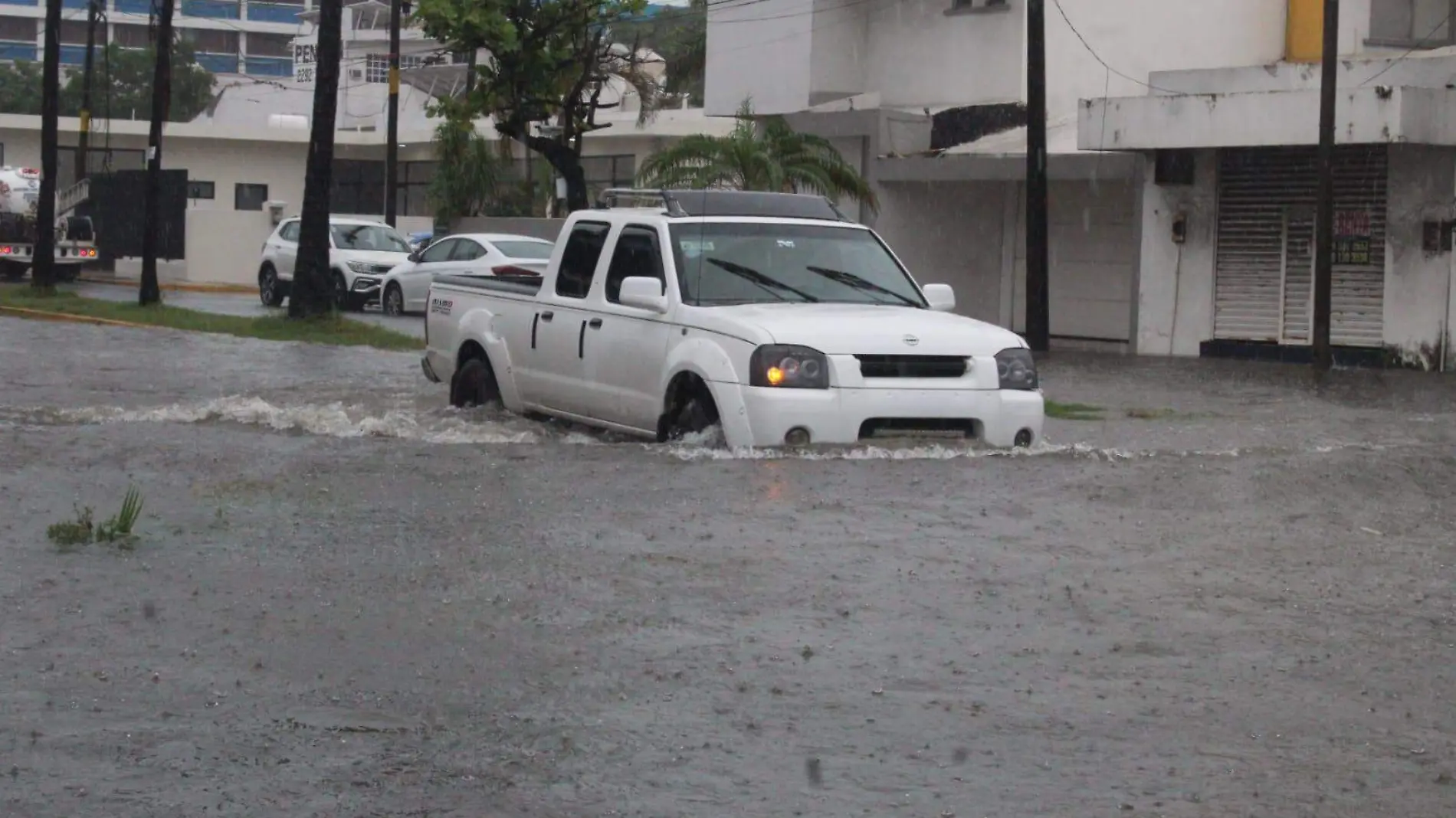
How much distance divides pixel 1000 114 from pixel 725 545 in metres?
22.4

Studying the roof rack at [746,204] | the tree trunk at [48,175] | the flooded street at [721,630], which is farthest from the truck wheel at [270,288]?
the roof rack at [746,204]

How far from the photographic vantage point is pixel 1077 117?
2802 cm

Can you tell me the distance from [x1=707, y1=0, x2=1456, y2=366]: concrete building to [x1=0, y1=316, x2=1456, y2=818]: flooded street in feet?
42.3

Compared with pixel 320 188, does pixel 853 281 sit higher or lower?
lower

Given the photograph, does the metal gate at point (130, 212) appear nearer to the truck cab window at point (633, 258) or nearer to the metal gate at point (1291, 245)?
the metal gate at point (1291, 245)

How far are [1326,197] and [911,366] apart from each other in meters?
13.1

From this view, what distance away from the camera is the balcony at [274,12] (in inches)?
5187

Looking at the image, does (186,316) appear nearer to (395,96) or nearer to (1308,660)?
(395,96)

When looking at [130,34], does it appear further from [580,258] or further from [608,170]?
[580,258]

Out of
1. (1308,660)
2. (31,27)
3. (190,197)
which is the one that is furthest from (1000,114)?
(31,27)

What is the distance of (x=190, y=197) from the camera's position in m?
57.9

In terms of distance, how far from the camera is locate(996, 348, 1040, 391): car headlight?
1095 centimetres

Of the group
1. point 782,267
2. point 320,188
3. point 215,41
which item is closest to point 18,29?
point 215,41

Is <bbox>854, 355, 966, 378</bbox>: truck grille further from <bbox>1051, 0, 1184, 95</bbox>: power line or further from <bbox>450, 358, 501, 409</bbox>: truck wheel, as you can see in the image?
<bbox>1051, 0, 1184, 95</bbox>: power line
